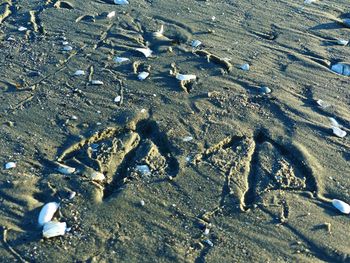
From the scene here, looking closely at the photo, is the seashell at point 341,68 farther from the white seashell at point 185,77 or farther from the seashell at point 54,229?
the seashell at point 54,229

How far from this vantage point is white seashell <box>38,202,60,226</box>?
401cm

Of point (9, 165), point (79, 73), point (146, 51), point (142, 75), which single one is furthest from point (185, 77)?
point (9, 165)

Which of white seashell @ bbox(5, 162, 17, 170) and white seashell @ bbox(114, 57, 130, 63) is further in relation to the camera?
white seashell @ bbox(114, 57, 130, 63)

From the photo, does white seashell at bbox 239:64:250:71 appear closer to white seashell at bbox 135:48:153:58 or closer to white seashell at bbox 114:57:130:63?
white seashell at bbox 135:48:153:58

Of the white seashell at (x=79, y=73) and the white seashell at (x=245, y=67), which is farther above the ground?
the white seashell at (x=245, y=67)

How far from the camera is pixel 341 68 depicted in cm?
585

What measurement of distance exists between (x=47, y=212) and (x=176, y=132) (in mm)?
1576

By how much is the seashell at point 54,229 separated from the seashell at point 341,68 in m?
3.79

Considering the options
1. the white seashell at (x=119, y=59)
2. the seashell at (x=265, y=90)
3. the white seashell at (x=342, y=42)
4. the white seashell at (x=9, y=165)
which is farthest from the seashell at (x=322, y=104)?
the white seashell at (x=9, y=165)

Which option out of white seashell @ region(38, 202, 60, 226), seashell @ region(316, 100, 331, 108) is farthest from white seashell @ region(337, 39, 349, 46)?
white seashell @ region(38, 202, 60, 226)

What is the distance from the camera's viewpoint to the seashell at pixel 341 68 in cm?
582

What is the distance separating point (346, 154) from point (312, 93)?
3.24ft

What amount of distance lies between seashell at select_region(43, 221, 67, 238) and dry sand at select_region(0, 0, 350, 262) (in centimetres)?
5

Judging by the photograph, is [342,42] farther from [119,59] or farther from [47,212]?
[47,212]
